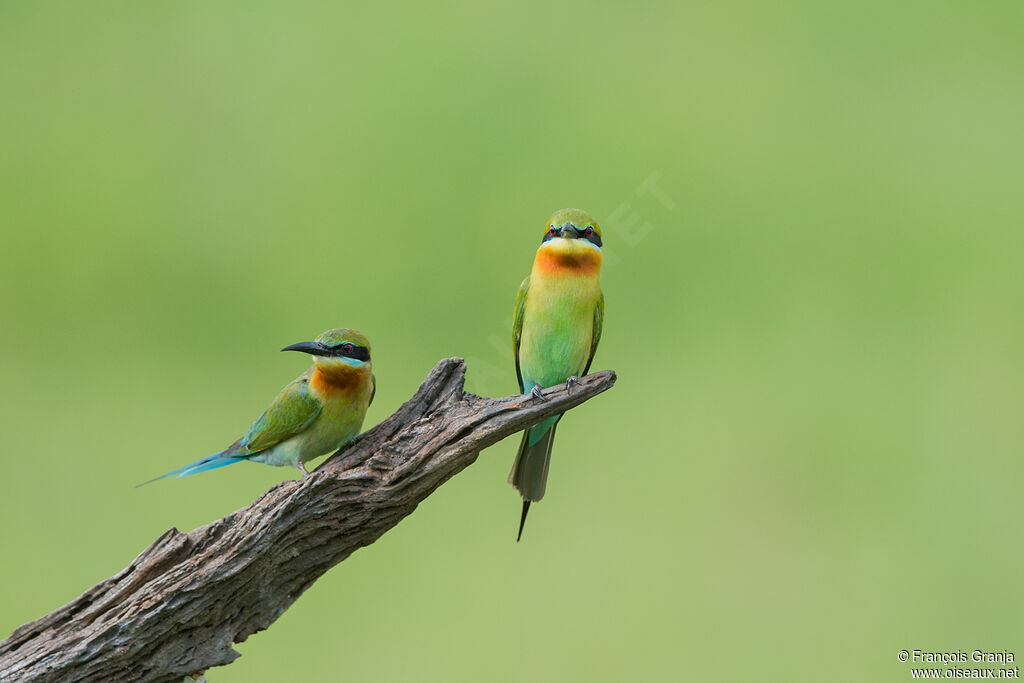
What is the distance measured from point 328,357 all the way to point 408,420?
36cm

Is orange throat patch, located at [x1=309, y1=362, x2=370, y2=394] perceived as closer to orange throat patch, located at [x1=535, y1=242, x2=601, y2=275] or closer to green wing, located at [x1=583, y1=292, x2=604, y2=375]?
orange throat patch, located at [x1=535, y1=242, x2=601, y2=275]

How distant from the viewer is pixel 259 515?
9.59 ft

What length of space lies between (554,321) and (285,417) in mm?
1037

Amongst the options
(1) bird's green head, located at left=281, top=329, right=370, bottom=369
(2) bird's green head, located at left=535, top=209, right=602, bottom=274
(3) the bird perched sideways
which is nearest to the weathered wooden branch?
(3) the bird perched sideways

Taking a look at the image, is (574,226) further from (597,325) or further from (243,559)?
(243,559)

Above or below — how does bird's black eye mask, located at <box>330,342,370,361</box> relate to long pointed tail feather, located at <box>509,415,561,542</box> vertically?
above

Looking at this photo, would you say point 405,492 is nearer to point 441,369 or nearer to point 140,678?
point 441,369

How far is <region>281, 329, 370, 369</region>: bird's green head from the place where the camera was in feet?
10.2

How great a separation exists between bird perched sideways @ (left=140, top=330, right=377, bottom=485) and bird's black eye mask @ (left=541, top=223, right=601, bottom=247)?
0.76 meters

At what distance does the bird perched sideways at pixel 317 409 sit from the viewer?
315 cm

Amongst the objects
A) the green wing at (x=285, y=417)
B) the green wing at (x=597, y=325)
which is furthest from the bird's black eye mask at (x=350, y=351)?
the green wing at (x=597, y=325)

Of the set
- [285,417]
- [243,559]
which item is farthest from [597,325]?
[243,559]

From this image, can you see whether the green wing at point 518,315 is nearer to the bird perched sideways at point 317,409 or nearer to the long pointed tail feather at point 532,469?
the long pointed tail feather at point 532,469

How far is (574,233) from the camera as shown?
3115 mm
